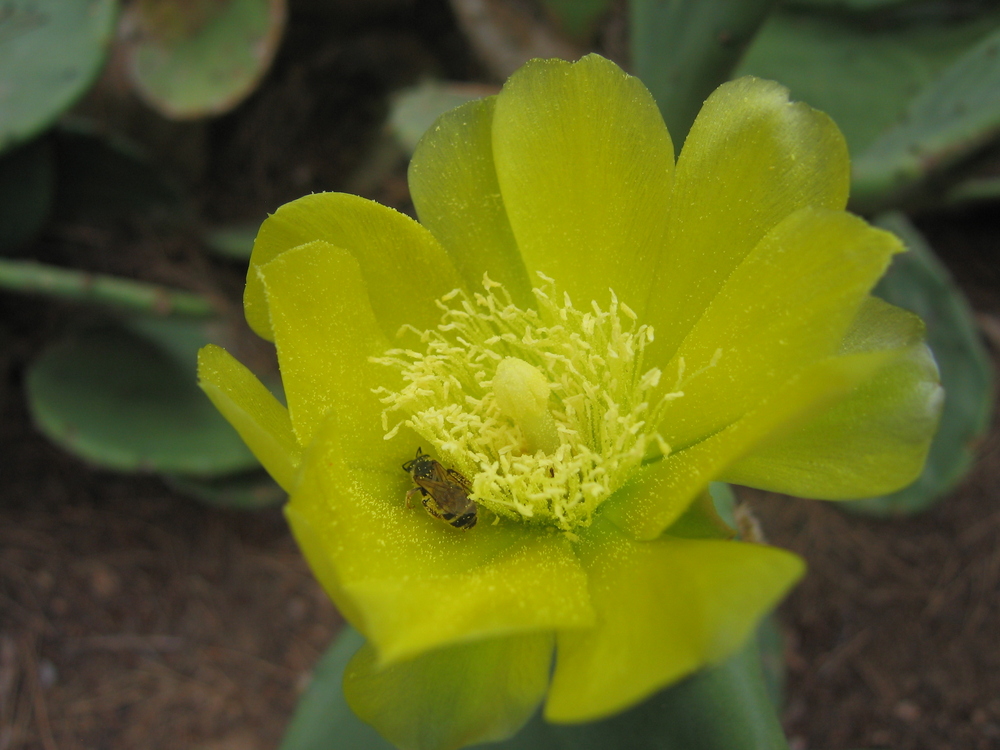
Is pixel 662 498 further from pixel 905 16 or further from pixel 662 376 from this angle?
pixel 905 16

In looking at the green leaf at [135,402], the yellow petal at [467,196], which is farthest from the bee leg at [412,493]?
the green leaf at [135,402]

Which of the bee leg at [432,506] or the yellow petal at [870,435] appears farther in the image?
the bee leg at [432,506]

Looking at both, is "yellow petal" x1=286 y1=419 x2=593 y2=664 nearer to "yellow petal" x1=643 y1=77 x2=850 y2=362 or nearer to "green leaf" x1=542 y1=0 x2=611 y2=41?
"yellow petal" x1=643 y1=77 x2=850 y2=362

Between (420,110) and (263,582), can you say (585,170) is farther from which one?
(263,582)

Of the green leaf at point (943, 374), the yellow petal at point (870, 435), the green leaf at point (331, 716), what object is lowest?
the green leaf at point (331, 716)

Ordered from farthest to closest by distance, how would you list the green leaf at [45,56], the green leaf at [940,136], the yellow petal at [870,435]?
the green leaf at [45,56]
the green leaf at [940,136]
the yellow petal at [870,435]

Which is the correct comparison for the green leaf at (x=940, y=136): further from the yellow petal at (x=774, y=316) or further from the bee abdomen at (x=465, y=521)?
the bee abdomen at (x=465, y=521)

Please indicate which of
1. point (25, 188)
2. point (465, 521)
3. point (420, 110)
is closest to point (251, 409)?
point (465, 521)

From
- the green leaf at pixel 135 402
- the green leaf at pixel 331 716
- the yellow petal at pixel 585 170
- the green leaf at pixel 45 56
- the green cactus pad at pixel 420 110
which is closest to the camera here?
the yellow petal at pixel 585 170
